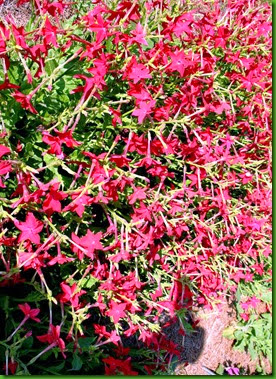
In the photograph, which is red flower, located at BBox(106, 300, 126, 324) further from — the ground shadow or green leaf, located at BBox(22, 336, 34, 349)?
the ground shadow

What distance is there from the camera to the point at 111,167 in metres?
1.43

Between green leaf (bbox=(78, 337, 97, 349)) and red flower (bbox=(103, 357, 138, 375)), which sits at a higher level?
green leaf (bbox=(78, 337, 97, 349))

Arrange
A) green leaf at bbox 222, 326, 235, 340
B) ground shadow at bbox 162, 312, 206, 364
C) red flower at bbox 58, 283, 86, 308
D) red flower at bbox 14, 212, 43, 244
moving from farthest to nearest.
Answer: green leaf at bbox 222, 326, 235, 340
ground shadow at bbox 162, 312, 206, 364
red flower at bbox 58, 283, 86, 308
red flower at bbox 14, 212, 43, 244

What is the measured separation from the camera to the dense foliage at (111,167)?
128 centimetres

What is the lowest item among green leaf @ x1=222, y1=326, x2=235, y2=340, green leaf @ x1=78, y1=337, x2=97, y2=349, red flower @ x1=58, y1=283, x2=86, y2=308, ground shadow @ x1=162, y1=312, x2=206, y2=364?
green leaf @ x1=222, y1=326, x2=235, y2=340

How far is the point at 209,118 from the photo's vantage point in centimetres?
214

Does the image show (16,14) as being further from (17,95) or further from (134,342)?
(134,342)

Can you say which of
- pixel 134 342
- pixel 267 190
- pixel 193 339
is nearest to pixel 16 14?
pixel 267 190

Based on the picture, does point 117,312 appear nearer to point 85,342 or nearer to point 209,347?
point 85,342

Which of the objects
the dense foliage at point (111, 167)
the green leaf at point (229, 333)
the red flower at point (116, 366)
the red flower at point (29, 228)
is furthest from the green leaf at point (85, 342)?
the green leaf at point (229, 333)

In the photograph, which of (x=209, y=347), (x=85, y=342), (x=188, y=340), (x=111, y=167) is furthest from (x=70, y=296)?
(x=209, y=347)

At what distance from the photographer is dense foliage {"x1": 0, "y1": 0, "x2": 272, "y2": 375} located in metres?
1.28

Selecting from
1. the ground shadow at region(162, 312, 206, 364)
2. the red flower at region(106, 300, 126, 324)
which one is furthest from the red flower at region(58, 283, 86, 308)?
the ground shadow at region(162, 312, 206, 364)

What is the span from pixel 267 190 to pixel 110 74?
1110mm
